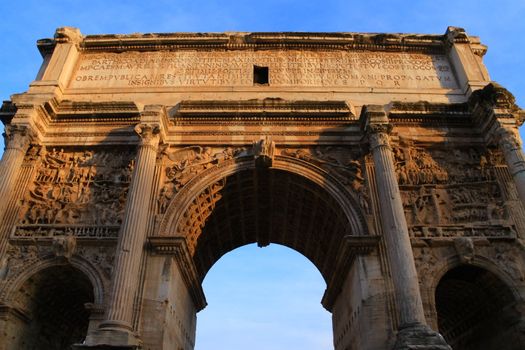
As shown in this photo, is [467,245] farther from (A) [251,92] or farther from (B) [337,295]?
(A) [251,92]

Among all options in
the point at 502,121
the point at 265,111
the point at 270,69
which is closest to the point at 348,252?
the point at 265,111

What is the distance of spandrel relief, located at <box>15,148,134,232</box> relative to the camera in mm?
12312

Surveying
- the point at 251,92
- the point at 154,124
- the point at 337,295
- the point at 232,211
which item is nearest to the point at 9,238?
the point at 154,124

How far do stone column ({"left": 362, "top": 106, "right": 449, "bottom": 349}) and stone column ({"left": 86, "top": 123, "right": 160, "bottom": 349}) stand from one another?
585 cm

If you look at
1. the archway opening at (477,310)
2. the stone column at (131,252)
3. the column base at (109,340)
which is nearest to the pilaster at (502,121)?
the archway opening at (477,310)

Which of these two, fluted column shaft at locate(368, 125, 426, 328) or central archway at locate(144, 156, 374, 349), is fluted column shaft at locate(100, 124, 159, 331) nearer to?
central archway at locate(144, 156, 374, 349)

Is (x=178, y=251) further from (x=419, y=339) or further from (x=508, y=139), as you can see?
(x=508, y=139)

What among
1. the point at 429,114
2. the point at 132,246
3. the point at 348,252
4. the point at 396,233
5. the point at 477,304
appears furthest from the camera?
the point at 429,114

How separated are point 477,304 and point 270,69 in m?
9.74

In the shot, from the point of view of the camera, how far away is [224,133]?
541 inches

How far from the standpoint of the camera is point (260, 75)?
51.6 feet

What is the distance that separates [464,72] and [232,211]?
887cm

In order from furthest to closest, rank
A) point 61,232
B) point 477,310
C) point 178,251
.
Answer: point 477,310
point 61,232
point 178,251

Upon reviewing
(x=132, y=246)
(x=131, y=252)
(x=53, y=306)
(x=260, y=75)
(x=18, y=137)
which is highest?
(x=260, y=75)
